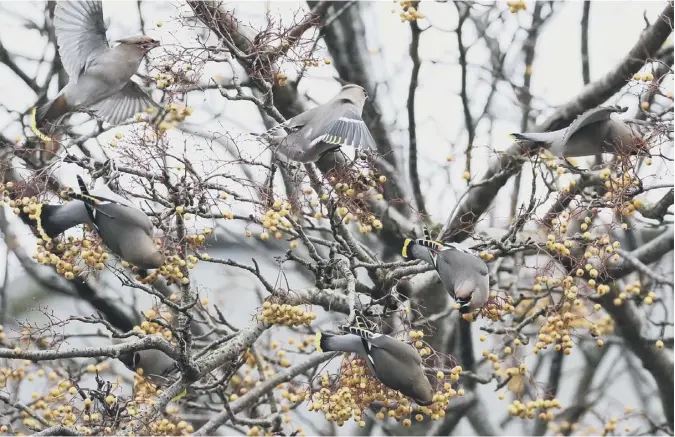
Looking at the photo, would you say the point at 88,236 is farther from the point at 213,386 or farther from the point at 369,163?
the point at 369,163

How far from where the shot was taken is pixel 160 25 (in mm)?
4191

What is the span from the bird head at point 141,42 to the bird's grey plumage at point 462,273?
58.1 inches

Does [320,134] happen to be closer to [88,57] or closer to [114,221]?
[114,221]

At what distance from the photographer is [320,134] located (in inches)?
163

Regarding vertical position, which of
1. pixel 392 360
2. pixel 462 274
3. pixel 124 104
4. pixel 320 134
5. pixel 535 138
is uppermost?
pixel 124 104

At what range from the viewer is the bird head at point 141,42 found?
439cm

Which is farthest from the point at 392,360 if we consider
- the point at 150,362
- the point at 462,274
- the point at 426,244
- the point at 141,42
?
the point at 141,42

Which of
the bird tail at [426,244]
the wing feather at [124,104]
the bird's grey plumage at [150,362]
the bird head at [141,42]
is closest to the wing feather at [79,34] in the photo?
the bird head at [141,42]

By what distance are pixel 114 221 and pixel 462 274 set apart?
4.47 feet

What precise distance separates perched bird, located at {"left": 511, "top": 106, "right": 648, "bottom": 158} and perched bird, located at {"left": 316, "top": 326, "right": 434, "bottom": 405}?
1.11m

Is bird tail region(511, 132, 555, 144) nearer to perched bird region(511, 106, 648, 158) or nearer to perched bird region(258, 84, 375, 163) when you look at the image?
perched bird region(511, 106, 648, 158)

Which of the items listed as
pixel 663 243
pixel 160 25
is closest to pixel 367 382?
pixel 160 25

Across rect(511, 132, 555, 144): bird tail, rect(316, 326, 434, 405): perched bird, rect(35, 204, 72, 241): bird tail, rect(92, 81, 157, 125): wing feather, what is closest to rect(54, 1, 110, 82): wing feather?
rect(92, 81, 157, 125): wing feather

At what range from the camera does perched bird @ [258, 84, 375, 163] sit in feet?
13.4
